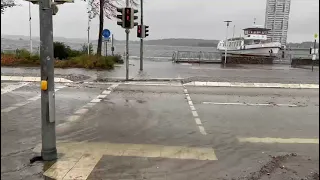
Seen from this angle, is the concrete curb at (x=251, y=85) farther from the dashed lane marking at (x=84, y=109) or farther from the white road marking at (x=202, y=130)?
the white road marking at (x=202, y=130)

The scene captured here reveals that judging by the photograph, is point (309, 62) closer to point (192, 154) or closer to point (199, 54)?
point (199, 54)

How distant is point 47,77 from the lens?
218 inches

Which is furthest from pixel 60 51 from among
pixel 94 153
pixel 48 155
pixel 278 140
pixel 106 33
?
pixel 278 140

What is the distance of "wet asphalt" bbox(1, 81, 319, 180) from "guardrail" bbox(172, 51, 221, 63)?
17.6 m

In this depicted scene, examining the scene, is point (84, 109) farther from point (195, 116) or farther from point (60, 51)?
point (60, 51)

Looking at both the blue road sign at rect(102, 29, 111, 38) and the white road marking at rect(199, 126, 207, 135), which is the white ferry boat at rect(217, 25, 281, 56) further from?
the white road marking at rect(199, 126, 207, 135)

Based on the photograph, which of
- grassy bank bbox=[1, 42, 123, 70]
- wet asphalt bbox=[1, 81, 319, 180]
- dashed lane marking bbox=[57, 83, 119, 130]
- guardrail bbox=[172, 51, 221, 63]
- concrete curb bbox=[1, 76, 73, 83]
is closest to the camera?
wet asphalt bbox=[1, 81, 319, 180]

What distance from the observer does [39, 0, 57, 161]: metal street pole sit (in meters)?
5.34

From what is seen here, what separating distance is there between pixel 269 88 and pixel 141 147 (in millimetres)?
10341

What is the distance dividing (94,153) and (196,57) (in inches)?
1162

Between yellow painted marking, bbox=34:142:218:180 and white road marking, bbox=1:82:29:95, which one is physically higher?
white road marking, bbox=1:82:29:95

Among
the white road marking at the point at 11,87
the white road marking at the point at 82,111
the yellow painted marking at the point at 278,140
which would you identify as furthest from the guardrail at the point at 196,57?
the yellow painted marking at the point at 278,140

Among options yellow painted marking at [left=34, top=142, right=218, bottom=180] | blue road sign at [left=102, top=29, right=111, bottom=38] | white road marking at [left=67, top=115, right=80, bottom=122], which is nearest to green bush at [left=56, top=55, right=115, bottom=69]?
blue road sign at [left=102, top=29, right=111, bottom=38]

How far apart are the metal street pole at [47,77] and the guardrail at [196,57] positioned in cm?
2599
